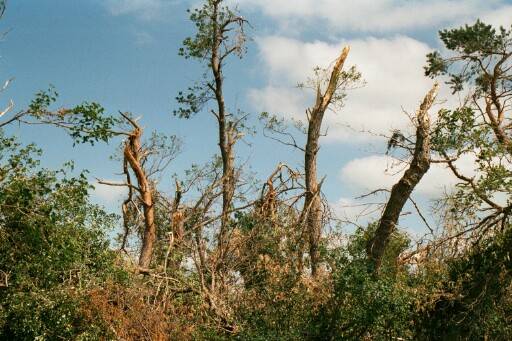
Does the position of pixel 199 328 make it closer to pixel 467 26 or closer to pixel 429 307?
pixel 429 307

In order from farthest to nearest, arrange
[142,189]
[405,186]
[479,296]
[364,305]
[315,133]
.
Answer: [142,189], [315,133], [405,186], [364,305], [479,296]

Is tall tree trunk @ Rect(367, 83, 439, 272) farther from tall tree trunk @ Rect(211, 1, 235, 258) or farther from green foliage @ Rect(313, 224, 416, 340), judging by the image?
tall tree trunk @ Rect(211, 1, 235, 258)

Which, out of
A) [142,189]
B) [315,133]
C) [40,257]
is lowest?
[40,257]

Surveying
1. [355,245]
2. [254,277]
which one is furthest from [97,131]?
[355,245]

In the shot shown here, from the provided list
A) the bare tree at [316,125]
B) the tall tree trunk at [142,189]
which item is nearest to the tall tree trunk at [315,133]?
the bare tree at [316,125]

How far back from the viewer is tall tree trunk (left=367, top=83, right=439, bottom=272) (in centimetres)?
1309

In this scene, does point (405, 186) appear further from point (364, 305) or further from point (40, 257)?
point (40, 257)

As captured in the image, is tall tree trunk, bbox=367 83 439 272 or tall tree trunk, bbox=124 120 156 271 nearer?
tall tree trunk, bbox=367 83 439 272


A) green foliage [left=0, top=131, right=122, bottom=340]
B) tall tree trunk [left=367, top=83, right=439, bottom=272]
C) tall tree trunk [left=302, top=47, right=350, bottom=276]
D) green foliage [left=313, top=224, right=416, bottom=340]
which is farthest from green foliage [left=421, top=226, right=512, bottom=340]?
green foliage [left=0, top=131, right=122, bottom=340]

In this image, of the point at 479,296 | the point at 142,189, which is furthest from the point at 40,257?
the point at 479,296

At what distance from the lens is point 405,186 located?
13.2 meters

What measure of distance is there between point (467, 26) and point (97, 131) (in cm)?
746

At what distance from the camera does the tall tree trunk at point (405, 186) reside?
1309 cm

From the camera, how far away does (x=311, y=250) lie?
1478 centimetres
